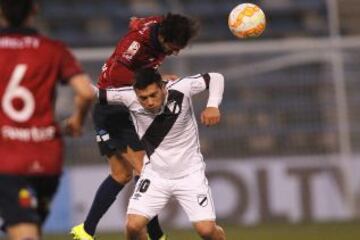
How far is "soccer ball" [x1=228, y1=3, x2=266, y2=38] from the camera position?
9359 millimetres

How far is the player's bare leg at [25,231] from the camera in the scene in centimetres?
621

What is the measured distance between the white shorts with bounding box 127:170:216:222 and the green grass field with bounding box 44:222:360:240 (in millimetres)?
3468

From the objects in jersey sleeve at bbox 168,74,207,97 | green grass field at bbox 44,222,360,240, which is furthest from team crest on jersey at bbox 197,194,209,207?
green grass field at bbox 44,222,360,240

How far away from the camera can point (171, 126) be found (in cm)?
841

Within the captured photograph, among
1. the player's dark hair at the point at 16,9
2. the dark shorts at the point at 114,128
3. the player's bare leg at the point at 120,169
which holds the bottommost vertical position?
the player's bare leg at the point at 120,169

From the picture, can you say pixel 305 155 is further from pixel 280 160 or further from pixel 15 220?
pixel 15 220

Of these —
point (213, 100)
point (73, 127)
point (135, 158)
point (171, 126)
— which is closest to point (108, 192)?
point (135, 158)

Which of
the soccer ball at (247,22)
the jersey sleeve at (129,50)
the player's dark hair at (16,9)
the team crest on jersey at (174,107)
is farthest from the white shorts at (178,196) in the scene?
the player's dark hair at (16,9)

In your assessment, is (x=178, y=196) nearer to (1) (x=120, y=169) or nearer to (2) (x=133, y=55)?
(1) (x=120, y=169)

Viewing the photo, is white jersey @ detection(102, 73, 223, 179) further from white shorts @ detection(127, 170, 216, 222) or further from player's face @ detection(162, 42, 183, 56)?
player's face @ detection(162, 42, 183, 56)

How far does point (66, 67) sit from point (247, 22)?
335 cm

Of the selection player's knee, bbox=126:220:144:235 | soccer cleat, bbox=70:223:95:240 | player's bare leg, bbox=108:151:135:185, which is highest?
player's bare leg, bbox=108:151:135:185

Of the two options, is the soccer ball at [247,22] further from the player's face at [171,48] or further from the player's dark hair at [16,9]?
the player's dark hair at [16,9]

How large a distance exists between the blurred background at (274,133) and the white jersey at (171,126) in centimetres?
689
